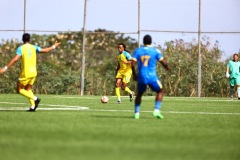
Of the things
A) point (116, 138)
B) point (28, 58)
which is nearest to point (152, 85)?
point (28, 58)

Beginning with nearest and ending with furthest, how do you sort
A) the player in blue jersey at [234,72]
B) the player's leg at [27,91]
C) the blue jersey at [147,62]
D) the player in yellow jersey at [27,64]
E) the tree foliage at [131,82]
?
1. the blue jersey at [147,62]
2. the player in yellow jersey at [27,64]
3. the player's leg at [27,91]
4. the player in blue jersey at [234,72]
5. the tree foliage at [131,82]

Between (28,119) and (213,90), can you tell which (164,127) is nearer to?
(28,119)

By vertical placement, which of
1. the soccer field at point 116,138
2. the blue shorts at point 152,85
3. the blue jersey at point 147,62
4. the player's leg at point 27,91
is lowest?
the soccer field at point 116,138

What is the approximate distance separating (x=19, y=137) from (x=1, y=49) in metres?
28.6

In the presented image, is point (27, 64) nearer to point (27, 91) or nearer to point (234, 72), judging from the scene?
point (27, 91)

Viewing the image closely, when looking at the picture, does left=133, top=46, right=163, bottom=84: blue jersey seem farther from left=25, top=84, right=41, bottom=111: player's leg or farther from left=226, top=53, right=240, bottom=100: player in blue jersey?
left=226, top=53, right=240, bottom=100: player in blue jersey

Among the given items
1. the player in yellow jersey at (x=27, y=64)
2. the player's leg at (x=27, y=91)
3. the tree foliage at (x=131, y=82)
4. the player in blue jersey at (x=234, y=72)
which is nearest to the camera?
the player in yellow jersey at (x=27, y=64)

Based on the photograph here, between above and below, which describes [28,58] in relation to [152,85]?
above

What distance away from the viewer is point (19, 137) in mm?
12070

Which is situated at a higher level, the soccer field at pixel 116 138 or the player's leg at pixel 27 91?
the player's leg at pixel 27 91

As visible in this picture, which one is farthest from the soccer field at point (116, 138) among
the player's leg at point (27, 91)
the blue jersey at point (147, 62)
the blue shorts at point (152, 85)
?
the player's leg at point (27, 91)

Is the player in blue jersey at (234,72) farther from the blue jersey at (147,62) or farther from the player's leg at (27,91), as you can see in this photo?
the blue jersey at (147,62)

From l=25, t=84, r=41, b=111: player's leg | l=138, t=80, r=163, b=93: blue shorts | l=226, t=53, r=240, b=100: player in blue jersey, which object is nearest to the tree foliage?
l=226, t=53, r=240, b=100: player in blue jersey

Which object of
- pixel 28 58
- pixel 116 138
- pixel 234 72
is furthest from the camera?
pixel 234 72
